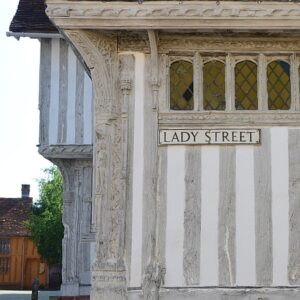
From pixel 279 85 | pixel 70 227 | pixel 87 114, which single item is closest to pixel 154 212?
pixel 279 85

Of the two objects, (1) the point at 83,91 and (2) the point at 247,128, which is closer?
(2) the point at 247,128

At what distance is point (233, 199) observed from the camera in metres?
7.51

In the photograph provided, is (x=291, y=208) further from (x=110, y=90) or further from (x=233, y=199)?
(x=110, y=90)

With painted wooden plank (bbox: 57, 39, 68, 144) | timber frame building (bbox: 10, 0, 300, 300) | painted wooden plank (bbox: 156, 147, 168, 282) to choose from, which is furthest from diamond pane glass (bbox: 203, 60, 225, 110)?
painted wooden plank (bbox: 57, 39, 68, 144)

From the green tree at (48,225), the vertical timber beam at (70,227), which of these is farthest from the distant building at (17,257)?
the vertical timber beam at (70,227)

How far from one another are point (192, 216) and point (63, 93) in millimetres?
7849

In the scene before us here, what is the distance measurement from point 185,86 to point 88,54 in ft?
3.99

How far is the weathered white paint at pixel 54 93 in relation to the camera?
14594mm

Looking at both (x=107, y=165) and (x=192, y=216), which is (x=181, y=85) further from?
(x=192, y=216)

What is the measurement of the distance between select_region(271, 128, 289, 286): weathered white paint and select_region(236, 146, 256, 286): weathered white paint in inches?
9.9

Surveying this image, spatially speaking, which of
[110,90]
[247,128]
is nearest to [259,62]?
[247,128]

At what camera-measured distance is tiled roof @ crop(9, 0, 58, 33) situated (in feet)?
47.3

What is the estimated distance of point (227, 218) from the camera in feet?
24.6

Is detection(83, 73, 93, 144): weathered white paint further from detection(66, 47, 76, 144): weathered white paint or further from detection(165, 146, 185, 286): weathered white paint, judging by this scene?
detection(165, 146, 185, 286): weathered white paint
